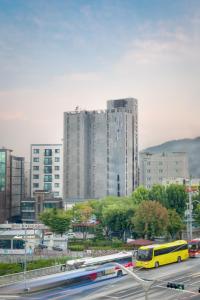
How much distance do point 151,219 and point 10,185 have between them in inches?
2267

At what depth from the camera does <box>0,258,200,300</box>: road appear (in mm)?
52344

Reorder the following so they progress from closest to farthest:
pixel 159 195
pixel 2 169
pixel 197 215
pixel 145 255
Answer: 1. pixel 145 255
2. pixel 197 215
3. pixel 159 195
4. pixel 2 169

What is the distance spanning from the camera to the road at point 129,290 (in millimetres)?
52344

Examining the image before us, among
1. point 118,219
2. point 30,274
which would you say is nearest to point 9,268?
point 30,274

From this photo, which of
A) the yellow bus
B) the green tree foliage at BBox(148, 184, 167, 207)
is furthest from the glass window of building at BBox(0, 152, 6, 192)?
the yellow bus

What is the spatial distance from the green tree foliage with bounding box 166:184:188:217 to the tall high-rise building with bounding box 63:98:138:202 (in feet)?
258

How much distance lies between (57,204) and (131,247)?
161 ft

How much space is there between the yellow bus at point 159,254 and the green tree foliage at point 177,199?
113ft

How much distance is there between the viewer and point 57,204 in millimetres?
133000

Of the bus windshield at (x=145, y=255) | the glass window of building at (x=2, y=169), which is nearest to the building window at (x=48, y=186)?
the glass window of building at (x=2, y=169)

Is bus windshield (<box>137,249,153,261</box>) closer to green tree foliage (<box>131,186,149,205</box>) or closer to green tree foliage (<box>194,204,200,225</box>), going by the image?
green tree foliage (<box>194,204,200,225</box>)

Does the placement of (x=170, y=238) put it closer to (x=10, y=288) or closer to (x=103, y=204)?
(x=103, y=204)

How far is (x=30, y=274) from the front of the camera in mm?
65188

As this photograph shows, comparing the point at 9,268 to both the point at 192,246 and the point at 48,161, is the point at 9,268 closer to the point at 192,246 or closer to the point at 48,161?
the point at 192,246
